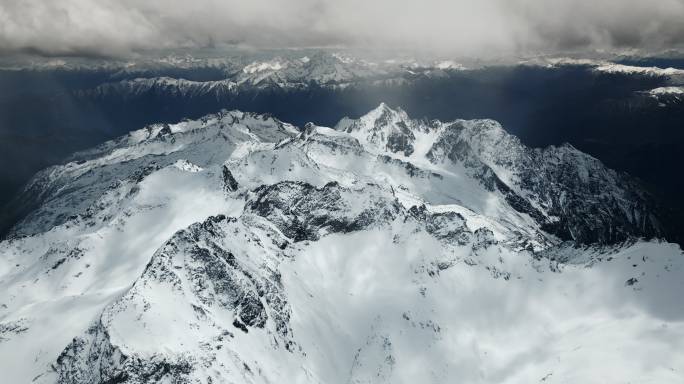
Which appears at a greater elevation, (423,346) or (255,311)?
(255,311)

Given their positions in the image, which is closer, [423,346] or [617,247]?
[423,346]

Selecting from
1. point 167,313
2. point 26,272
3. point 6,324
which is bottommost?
point 26,272

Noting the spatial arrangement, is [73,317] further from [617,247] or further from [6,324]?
[617,247]

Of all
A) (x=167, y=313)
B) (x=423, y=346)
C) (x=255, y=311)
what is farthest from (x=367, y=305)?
(x=167, y=313)

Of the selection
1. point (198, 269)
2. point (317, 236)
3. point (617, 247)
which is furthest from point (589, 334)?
point (198, 269)

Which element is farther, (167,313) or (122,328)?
(167,313)

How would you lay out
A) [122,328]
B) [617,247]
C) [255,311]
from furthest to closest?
[617,247], [255,311], [122,328]

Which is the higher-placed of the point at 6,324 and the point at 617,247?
the point at 617,247

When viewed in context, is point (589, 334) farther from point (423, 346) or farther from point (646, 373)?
point (423, 346)

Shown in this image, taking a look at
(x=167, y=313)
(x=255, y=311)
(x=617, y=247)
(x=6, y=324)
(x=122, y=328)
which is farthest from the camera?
(x=617, y=247)
